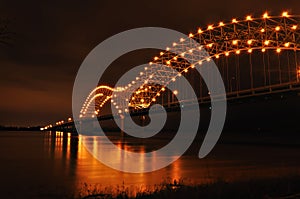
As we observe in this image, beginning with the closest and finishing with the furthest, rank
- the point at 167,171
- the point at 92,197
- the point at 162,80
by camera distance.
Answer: the point at 92,197, the point at 167,171, the point at 162,80

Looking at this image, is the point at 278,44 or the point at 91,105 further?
the point at 91,105

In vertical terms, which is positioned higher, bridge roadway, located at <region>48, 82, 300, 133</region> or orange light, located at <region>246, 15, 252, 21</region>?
orange light, located at <region>246, 15, 252, 21</region>

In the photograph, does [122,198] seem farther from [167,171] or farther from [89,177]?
[167,171]

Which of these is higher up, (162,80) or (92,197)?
(162,80)

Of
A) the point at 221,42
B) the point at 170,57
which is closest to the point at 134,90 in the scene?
the point at 170,57

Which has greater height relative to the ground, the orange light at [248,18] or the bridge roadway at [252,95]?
the orange light at [248,18]

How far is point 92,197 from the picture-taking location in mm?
11570

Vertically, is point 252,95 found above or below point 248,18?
below

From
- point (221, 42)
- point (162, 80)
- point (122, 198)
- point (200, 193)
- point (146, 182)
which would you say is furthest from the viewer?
point (162, 80)

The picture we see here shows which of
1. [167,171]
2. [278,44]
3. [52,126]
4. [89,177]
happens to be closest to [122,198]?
[89,177]

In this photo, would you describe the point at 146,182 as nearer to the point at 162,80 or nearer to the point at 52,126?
the point at 162,80

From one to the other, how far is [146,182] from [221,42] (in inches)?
1553

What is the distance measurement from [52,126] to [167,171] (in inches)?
6654

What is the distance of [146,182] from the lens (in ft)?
51.8
